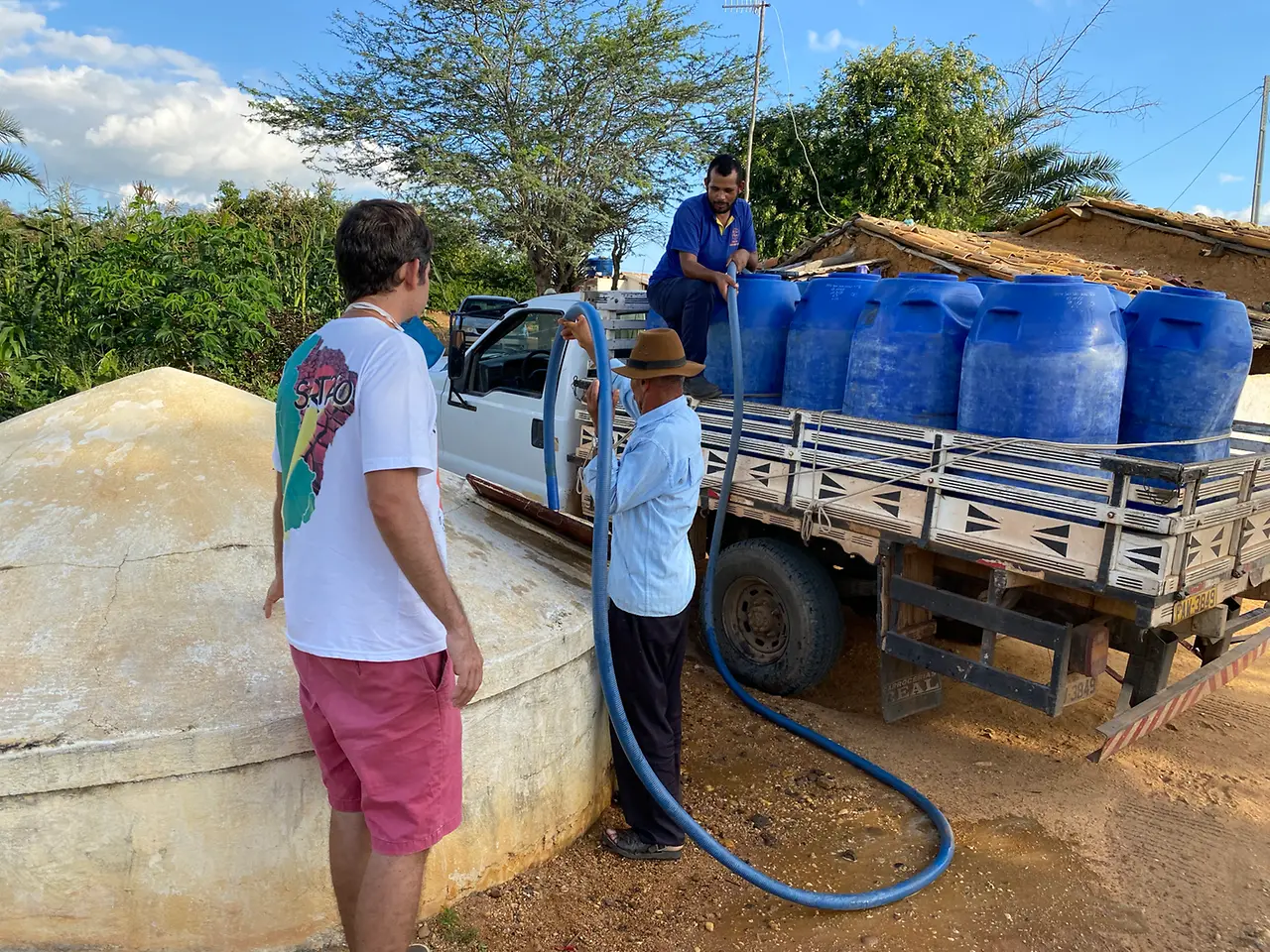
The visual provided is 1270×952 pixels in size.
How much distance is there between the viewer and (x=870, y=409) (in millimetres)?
3977

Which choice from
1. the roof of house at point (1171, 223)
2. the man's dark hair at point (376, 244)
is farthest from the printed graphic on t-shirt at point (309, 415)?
the roof of house at point (1171, 223)

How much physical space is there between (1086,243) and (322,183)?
15790mm

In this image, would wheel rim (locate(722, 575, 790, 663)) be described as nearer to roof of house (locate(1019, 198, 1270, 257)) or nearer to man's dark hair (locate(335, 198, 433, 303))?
man's dark hair (locate(335, 198, 433, 303))

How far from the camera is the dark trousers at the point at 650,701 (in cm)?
308

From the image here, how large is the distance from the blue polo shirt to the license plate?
285cm

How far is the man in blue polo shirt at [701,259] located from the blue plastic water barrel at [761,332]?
0.38 feet

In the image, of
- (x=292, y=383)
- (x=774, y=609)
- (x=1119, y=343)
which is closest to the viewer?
(x=292, y=383)

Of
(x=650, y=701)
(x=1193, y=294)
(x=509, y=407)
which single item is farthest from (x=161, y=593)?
(x=1193, y=294)

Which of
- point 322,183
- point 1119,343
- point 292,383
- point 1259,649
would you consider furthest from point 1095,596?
point 322,183

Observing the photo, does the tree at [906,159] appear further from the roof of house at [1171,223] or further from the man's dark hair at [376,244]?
the man's dark hair at [376,244]

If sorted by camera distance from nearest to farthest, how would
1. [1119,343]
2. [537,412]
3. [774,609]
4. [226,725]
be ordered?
[226,725]
[1119,343]
[774,609]
[537,412]

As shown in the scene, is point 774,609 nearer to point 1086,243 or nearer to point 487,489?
point 487,489

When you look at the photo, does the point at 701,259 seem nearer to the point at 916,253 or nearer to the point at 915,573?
the point at 915,573

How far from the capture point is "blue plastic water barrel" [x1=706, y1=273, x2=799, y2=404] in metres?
4.59
